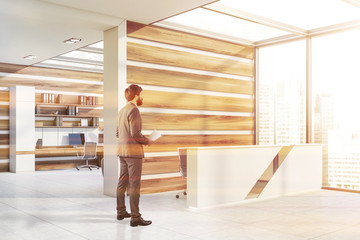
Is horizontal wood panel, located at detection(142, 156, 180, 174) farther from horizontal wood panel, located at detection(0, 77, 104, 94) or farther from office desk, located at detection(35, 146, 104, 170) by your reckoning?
horizontal wood panel, located at detection(0, 77, 104, 94)

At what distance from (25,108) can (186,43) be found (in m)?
5.19

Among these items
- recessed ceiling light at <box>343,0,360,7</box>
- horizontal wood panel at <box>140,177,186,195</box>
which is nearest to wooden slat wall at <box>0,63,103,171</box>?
horizontal wood panel at <box>140,177,186,195</box>

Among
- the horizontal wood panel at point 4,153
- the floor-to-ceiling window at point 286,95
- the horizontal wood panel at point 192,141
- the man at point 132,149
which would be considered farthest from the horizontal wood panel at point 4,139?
the man at point 132,149

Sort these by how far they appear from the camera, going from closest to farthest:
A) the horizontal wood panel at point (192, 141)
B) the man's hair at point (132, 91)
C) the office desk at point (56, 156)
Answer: the man's hair at point (132, 91), the horizontal wood panel at point (192, 141), the office desk at point (56, 156)

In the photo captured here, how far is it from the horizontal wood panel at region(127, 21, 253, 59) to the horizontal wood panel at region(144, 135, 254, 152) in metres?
1.70

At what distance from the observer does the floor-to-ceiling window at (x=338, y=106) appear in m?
6.95

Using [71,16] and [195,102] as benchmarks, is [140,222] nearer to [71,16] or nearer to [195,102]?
[71,16]

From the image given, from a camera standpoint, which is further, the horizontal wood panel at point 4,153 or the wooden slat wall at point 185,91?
the horizontal wood panel at point 4,153

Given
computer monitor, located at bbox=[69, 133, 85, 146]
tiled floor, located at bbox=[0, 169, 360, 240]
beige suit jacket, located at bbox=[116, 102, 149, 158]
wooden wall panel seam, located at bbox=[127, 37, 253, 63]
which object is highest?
wooden wall panel seam, located at bbox=[127, 37, 253, 63]

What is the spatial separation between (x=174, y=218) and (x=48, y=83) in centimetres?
749

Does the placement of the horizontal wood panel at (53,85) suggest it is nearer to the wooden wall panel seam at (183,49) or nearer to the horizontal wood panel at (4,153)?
the horizontal wood panel at (4,153)

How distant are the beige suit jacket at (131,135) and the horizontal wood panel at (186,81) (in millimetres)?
2033

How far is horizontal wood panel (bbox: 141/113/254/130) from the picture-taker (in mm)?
6734

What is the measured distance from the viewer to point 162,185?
6.83m
